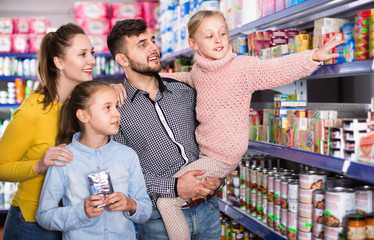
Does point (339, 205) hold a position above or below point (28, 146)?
below

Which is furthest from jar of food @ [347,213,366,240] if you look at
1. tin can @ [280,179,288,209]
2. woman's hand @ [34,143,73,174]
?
woman's hand @ [34,143,73,174]

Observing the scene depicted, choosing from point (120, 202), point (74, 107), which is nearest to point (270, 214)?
point (120, 202)

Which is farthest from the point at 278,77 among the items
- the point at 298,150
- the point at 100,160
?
the point at 100,160

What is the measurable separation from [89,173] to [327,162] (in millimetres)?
1061

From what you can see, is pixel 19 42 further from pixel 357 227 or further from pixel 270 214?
pixel 357 227

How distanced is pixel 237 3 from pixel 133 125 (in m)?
1.26

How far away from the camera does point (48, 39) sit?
2.31m

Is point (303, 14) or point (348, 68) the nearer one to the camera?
point (348, 68)

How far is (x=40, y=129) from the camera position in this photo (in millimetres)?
2076

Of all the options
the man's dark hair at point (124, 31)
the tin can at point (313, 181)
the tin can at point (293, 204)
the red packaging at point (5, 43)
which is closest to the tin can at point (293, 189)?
the tin can at point (293, 204)

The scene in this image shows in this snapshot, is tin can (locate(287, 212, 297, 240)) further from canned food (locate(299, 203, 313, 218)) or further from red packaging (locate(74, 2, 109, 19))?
red packaging (locate(74, 2, 109, 19))

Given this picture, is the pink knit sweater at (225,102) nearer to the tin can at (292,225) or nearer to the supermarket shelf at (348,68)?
the supermarket shelf at (348,68)

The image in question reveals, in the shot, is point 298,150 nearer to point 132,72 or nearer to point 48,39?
point 132,72

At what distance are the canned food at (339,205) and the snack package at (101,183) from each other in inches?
37.7
